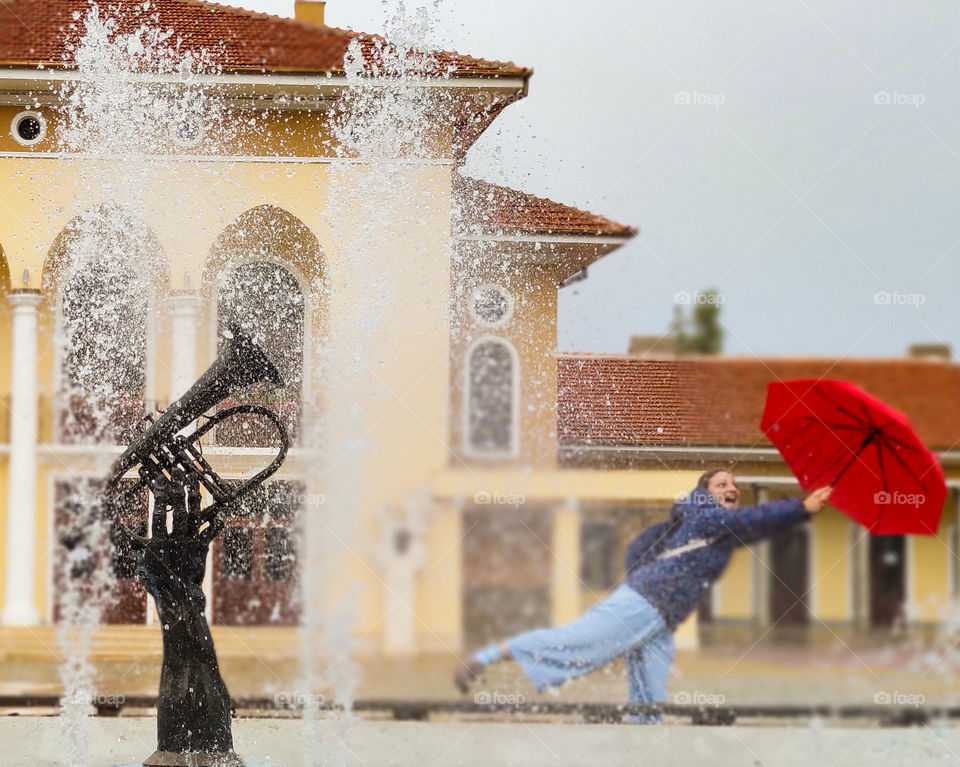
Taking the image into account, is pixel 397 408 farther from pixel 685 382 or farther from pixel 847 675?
pixel 847 675

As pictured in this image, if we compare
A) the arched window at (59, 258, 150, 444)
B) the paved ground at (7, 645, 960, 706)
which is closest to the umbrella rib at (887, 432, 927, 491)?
the paved ground at (7, 645, 960, 706)

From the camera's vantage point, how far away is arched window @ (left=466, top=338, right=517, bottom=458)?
8586 millimetres

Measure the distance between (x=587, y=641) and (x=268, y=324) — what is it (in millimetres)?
4091

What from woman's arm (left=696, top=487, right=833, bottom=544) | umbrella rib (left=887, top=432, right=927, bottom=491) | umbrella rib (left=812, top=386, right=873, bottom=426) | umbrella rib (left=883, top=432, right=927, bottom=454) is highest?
umbrella rib (left=812, top=386, right=873, bottom=426)

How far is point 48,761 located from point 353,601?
11.7ft

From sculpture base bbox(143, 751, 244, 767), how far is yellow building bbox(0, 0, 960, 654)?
2774 millimetres

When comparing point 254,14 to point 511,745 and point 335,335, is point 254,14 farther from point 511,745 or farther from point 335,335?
point 511,745

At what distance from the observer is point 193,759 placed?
4.76m

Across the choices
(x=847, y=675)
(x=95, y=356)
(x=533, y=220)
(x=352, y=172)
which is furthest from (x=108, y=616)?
(x=847, y=675)

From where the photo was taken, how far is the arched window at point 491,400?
28.2 feet

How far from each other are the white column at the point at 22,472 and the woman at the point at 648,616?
17.1 feet

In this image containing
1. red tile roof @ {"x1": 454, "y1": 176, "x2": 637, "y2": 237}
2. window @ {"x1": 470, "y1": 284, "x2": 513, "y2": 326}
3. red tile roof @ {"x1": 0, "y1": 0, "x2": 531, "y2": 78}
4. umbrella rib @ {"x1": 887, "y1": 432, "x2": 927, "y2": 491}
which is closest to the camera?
umbrella rib @ {"x1": 887, "y1": 432, "x2": 927, "y2": 491}

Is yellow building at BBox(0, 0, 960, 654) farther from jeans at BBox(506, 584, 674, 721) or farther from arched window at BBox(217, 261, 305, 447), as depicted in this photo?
jeans at BBox(506, 584, 674, 721)

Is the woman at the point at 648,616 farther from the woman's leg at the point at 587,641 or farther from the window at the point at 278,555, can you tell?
the window at the point at 278,555
